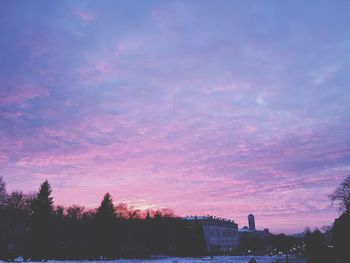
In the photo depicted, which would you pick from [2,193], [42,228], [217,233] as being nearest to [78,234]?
[2,193]

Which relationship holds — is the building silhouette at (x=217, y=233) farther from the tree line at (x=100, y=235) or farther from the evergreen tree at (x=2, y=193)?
the evergreen tree at (x=2, y=193)

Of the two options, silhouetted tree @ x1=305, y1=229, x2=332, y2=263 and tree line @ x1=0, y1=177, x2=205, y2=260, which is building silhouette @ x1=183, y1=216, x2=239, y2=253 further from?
silhouetted tree @ x1=305, y1=229, x2=332, y2=263

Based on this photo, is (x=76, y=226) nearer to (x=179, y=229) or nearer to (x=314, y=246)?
(x=179, y=229)

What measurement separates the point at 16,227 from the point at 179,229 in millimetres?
39611

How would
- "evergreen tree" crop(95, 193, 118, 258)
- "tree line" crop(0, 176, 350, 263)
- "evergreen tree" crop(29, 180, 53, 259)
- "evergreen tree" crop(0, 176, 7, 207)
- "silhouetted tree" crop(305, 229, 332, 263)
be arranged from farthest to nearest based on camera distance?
"evergreen tree" crop(0, 176, 7, 207)
"evergreen tree" crop(95, 193, 118, 258)
"evergreen tree" crop(29, 180, 53, 259)
"tree line" crop(0, 176, 350, 263)
"silhouetted tree" crop(305, 229, 332, 263)

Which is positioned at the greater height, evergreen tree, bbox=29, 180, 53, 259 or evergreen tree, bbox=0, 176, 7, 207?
evergreen tree, bbox=0, 176, 7, 207

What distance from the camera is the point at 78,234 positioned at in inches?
3093

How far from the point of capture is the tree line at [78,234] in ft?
169

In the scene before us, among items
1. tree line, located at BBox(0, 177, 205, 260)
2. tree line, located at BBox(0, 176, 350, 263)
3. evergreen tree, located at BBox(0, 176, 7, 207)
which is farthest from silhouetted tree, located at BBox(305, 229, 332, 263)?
evergreen tree, located at BBox(0, 176, 7, 207)

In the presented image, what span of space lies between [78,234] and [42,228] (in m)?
29.0

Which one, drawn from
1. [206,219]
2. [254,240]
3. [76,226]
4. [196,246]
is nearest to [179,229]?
[196,246]

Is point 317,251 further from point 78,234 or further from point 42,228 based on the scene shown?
point 78,234

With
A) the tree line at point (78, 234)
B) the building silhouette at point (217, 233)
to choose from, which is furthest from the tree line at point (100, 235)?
the building silhouette at point (217, 233)

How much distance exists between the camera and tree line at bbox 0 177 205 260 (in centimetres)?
5150
